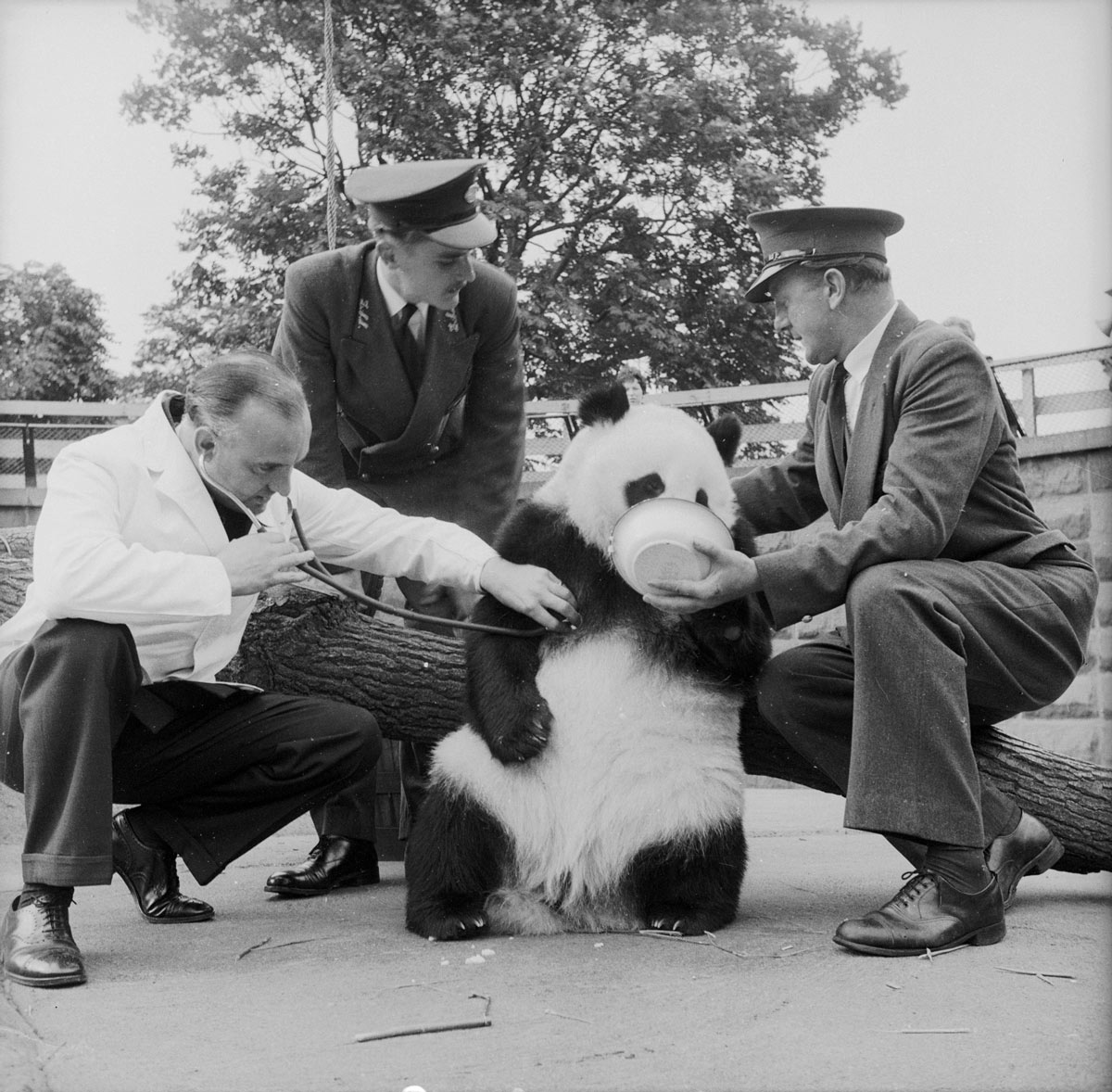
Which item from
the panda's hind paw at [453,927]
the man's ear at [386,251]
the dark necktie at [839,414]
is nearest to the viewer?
the panda's hind paw at [453,927]

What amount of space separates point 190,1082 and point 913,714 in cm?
159

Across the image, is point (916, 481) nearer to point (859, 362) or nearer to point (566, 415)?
point (859, 362)

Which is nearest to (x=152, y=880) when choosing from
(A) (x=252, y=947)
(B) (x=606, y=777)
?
(A) (x=252, y=947)

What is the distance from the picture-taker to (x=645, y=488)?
3.14m

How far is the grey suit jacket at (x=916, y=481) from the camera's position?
2.87 metres

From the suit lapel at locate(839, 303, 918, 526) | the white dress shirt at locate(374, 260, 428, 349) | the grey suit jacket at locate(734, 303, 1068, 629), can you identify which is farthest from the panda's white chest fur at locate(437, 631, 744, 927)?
the white dress shirt at locate(374, 260, 428, 349)

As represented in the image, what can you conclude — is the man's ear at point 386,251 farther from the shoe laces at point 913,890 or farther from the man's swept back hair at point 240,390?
the shoe laces at point 913,890

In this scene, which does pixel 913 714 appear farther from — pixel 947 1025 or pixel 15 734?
pixel 15 734

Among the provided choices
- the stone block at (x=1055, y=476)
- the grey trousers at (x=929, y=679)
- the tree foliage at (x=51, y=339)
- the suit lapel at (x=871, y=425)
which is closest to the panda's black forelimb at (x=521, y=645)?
the grey trousers at (x=929, y=679)

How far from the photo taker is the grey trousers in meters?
2.76

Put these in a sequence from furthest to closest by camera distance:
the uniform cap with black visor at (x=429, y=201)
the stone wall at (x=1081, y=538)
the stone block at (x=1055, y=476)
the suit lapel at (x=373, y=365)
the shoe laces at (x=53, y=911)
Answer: the stone block at (x=1055, y=476) → the stone wall at (x=1081, y=538) → the suit lapel at (x=373, y=365) → the uniform cap with black visor at (x=429, y=201) → the shoe laces at (x=53, y=911)

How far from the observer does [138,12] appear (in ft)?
49.5

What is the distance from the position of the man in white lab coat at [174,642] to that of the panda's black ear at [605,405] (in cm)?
45

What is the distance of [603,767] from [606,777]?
0.02 metres
